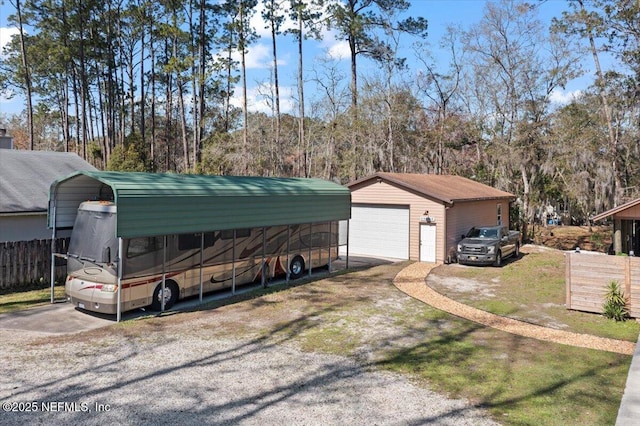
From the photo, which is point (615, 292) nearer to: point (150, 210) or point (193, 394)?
point (193, 394)

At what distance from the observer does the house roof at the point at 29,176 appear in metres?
14.5

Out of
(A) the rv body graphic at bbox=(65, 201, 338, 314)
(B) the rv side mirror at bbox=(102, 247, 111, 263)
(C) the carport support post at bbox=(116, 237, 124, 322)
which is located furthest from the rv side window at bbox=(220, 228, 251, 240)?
(B) the rv side mirror at bbox=(102, 247, 111, 263)

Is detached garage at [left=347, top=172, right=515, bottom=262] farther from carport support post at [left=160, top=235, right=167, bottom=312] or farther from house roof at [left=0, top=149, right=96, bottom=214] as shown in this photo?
house roof at [left=0, top=149, right=96, bottom=214]

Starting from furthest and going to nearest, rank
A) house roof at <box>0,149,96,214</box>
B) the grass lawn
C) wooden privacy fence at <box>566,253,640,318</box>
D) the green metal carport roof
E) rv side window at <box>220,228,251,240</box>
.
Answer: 1. house roof at <box>0,149,96,214</box>
2. rv side window at <box>220,228,251,240</box>
3. the grass lawn
4. wooden privacy fence at <box>566,253,640,318</box>
5. the green metal carport roof

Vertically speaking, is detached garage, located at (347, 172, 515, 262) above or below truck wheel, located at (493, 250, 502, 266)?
above

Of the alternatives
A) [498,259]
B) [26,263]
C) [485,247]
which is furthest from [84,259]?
[498,259]

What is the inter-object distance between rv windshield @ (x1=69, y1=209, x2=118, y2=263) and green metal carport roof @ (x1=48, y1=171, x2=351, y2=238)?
0.57 meters

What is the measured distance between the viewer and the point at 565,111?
30.4 m

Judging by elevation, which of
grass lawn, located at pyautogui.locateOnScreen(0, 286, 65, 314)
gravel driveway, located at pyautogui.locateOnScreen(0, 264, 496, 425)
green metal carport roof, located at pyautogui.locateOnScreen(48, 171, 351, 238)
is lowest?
gravel driveway, located at pyautogui.locateOnScreen(0, 264, 496, 425)

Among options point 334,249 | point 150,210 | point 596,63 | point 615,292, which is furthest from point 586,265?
point 596,63

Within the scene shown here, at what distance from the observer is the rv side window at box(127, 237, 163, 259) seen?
10414mm

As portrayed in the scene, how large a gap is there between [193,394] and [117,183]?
5.41 metres

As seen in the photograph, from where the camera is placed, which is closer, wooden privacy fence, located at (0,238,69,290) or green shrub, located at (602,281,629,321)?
green shrub, located at (602,281,629,321)

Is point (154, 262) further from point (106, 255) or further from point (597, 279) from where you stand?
point (597, 279)
